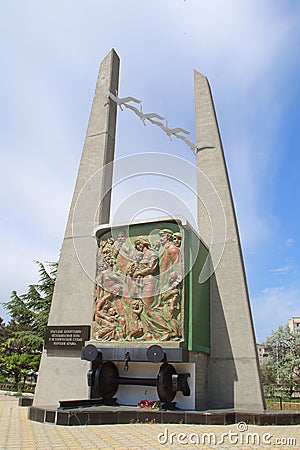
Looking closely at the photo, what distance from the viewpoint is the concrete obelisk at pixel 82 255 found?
15.5 m

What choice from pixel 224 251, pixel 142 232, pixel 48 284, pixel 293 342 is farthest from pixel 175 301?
pixel 293 342

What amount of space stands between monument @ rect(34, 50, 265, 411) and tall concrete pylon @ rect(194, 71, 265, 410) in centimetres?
3

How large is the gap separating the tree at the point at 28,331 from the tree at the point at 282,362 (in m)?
18.3

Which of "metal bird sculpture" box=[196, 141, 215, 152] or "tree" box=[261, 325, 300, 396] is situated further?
"tree" box=[261, 325, 300, 396]

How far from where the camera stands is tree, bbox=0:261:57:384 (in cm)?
2361

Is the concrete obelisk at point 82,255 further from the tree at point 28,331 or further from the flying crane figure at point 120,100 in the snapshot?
the tree at point 28,331

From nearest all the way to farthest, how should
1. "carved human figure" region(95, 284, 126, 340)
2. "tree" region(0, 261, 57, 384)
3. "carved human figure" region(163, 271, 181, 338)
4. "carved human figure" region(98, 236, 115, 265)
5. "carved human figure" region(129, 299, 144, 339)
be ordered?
"carved human figure" region(163, 271, 181, 338), "carved human figure" region(129, 299, 144, 339), "carved human figure" region(95, 284, 126, 340), "carved human figure" region(98, 236, 115, 265), "tree" region(0, 261, 57, 384)

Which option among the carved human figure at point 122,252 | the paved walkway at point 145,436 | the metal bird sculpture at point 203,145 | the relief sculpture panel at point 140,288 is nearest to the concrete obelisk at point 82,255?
the relief sculpture panel at point 140,288

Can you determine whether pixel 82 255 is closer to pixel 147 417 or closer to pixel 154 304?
pixel 154 304

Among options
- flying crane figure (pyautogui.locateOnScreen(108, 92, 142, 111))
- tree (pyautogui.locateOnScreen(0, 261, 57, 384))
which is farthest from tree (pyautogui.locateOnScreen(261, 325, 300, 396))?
flying crane figure (pyautogui.locateOnScreen(108, 92, 142, 111))

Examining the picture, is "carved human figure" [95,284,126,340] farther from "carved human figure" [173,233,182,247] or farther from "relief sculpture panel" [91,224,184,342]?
"carved human figure" [173,233,182,247]

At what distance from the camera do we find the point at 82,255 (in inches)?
666

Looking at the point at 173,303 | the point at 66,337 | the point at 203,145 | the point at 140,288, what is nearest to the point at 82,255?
the point at 66,337

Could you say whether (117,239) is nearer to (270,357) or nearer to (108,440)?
(108,440)
